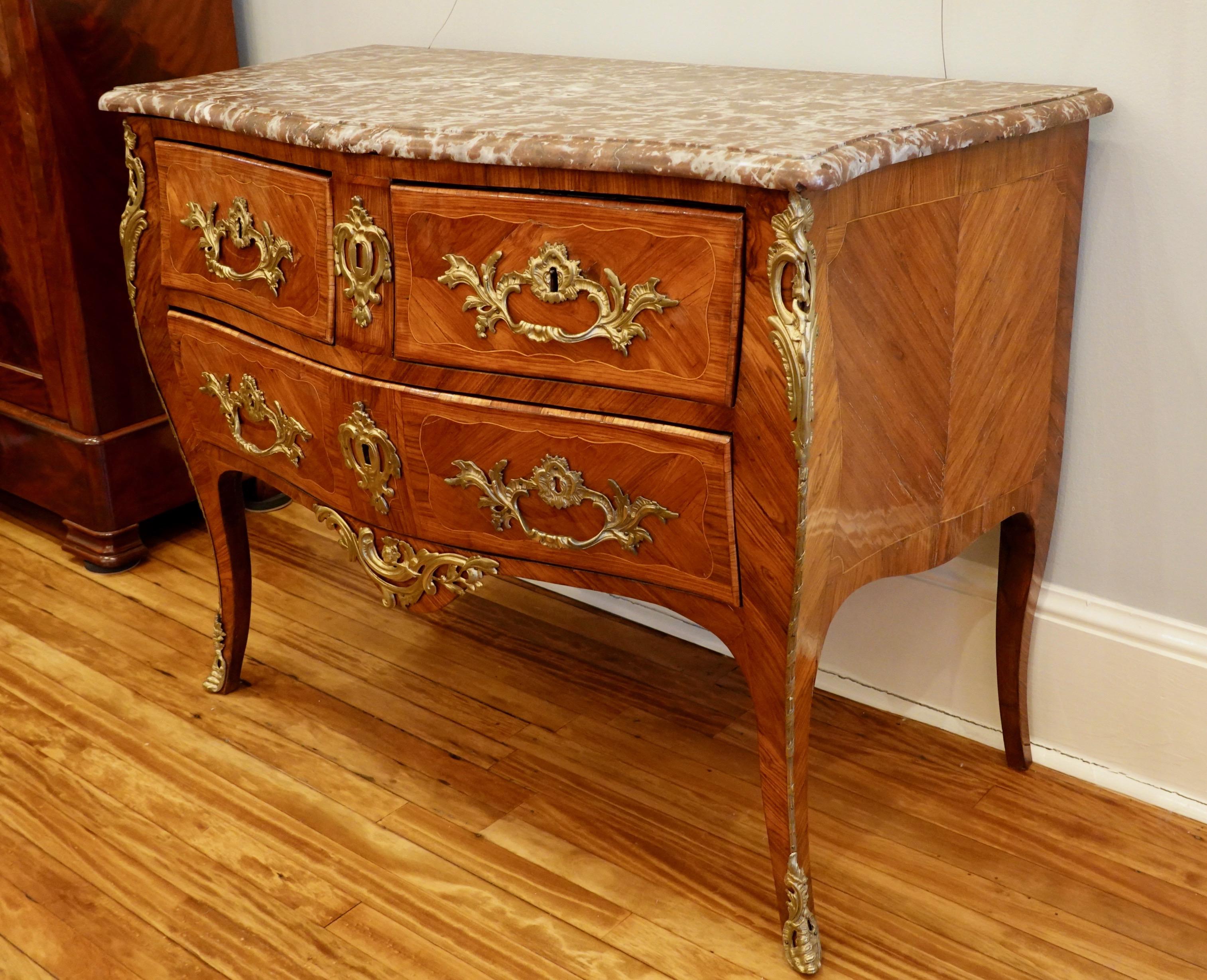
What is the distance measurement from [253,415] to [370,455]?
216 millimetres

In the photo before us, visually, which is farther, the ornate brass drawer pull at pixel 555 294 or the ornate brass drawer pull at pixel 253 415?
the ornate brass drawer pull at pixel 253 415

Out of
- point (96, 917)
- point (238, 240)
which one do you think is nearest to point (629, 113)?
point (238, 240)

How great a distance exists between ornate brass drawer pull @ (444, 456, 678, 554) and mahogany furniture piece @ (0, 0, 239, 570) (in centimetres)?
99

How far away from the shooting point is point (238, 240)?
1333mm

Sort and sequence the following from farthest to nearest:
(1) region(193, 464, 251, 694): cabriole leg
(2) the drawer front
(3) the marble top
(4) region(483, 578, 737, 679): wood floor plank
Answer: (4) region(483, 578, 737, 679): wood floor plank, (1) region(193, 464, 251, 694): cabriole leg, (2) the drawer front, (3) the marble top

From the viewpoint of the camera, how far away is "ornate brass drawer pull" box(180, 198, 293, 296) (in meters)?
1.30

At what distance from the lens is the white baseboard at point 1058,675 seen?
56.2 inches

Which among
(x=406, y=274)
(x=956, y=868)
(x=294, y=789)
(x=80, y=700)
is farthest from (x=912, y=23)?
(x=80, y=700)

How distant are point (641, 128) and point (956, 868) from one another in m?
0.86

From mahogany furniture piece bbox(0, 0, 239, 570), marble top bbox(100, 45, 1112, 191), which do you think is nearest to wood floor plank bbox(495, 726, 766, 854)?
marble top bbox(100, 45, 1112, 191)

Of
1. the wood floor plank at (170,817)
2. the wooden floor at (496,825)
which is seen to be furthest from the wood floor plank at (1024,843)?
the wood floor plank at (170,817)

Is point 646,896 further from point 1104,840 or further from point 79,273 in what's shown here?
point 79,273

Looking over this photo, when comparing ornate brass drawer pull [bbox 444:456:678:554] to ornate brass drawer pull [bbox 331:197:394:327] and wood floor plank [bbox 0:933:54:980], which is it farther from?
wood floor plank [bbox 0:933:54:980]

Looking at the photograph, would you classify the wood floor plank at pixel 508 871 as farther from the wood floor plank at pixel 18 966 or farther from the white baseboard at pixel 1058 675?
the white baseboard at pixel 1058 675
